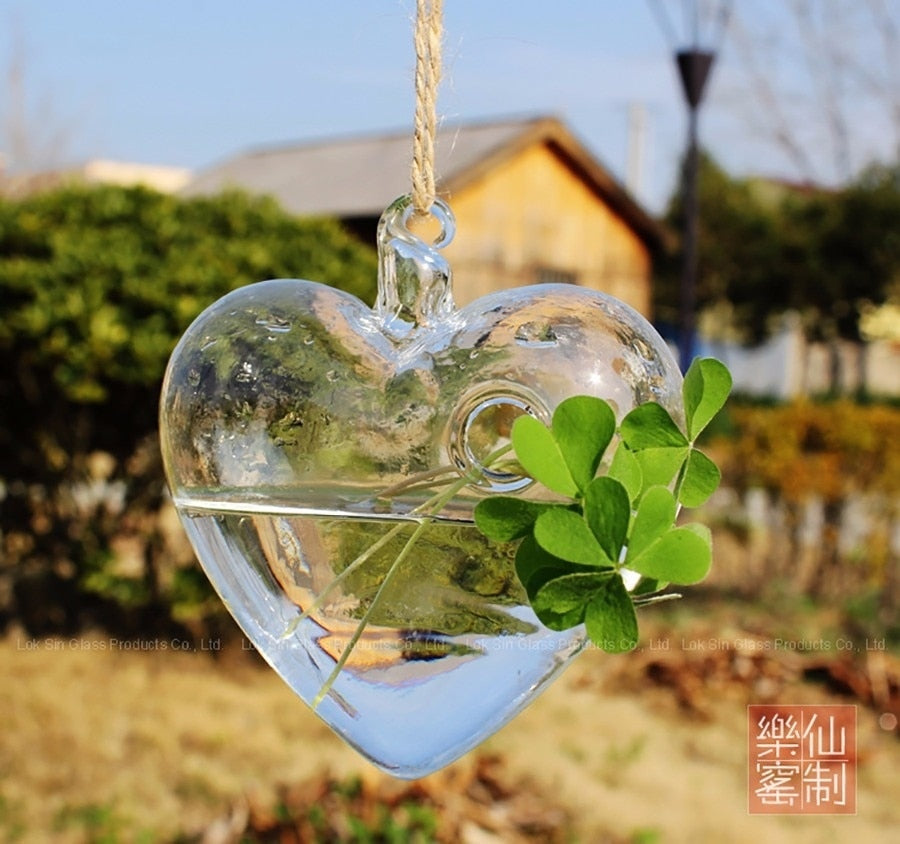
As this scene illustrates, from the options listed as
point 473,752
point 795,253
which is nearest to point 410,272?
point 473,752

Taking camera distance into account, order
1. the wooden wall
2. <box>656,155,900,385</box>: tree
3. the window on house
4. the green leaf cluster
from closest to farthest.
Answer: the green leaf cluster, the wooden wall, the window on house, <box>656,155,900,385</box>: tree

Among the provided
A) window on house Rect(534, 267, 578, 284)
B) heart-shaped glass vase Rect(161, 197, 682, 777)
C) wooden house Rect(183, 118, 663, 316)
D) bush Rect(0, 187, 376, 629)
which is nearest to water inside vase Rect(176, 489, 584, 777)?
heart-shaped glass vase Rect(161, 197, 682, 777)

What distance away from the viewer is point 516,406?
3.05 feet

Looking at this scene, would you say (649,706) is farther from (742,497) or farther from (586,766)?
(742,497)

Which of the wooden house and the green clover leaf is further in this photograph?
the wooden house

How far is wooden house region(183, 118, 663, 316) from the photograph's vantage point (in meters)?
11.8

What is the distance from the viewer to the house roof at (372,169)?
38.2 feet

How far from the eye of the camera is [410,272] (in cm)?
100

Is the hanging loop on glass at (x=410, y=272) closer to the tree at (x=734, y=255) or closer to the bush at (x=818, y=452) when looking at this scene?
the bush at (x=818, y=452)

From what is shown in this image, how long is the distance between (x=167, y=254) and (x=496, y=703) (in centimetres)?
393

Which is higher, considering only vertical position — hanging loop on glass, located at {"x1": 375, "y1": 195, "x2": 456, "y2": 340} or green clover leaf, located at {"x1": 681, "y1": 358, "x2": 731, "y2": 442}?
hanging loop on glass, located at {"x1": 375, "y1": 195, "x2": 456, "y2": 340}

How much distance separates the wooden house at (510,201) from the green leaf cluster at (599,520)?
33.9ft

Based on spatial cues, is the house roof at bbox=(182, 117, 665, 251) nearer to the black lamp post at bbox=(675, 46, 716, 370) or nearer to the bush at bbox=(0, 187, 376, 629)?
the black lamp post at bbox=(675, 46, 716, 370)

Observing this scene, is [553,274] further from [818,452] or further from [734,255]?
[734,255]
